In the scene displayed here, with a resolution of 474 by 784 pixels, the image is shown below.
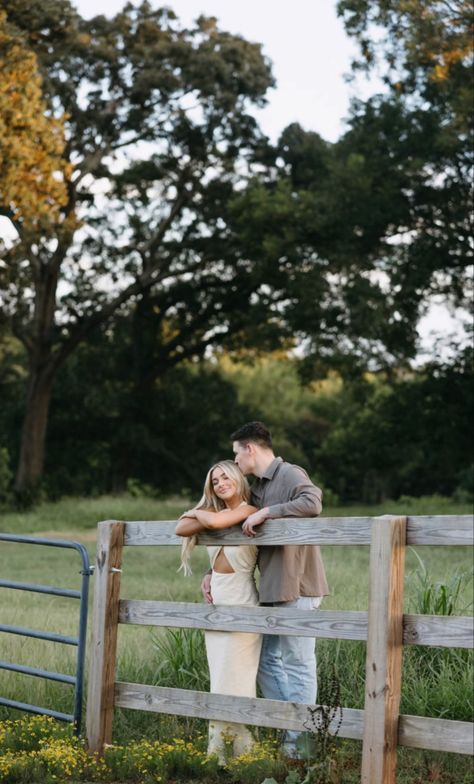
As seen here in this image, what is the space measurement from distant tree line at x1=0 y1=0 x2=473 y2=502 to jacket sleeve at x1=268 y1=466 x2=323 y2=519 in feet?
52.7

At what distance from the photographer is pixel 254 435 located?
6.97m

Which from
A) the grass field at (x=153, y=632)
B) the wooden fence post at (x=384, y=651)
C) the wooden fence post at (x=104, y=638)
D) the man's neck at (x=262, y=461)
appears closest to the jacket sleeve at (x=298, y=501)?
the man's neck at (x=262, y=461)

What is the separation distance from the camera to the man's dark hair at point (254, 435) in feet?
22.8

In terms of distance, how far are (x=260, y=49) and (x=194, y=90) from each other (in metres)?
2.04

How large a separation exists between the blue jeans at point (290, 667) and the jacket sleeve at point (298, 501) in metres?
0.55

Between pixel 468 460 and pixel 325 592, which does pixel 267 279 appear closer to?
pixel 468 460

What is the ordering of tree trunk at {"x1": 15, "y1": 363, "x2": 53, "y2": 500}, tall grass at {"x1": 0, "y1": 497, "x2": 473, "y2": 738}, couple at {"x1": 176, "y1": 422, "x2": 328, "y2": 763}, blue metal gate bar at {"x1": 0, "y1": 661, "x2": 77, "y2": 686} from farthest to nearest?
1. tree trunk at {"x1": 15, "y1": 363, "x2": 53, "y2": 500}
2. tall grass at {"x1": 0, "y1": 497, "x2": 473, "y2": 738}
3. blue metal gate bar at {"x1": 0, "y1": 661, "x2": 77, "y2": 686}
4. couple at {"x1": 176, "y1": 422, "x2": 328, "y2": 763}

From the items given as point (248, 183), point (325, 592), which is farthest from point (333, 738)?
point (248, 183)

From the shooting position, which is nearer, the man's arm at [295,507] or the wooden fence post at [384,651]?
the wooden fence post at [384,651]

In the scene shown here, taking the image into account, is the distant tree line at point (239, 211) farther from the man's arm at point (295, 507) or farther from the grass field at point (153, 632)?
the man's arm at point (295, 507)

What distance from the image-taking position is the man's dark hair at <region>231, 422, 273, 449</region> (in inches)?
274

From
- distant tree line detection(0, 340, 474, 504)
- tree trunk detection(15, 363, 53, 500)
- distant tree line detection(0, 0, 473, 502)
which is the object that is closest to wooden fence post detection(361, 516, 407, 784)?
distant tree line detection(0, 0, 473, 502)

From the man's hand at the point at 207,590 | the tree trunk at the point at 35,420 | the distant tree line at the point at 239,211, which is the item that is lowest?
the man's hand at the point at 207,590

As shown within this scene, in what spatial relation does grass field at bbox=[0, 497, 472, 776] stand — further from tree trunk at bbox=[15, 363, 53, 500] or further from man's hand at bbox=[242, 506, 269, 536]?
tree trunk at bbox=[15, 363, 53, 500]
